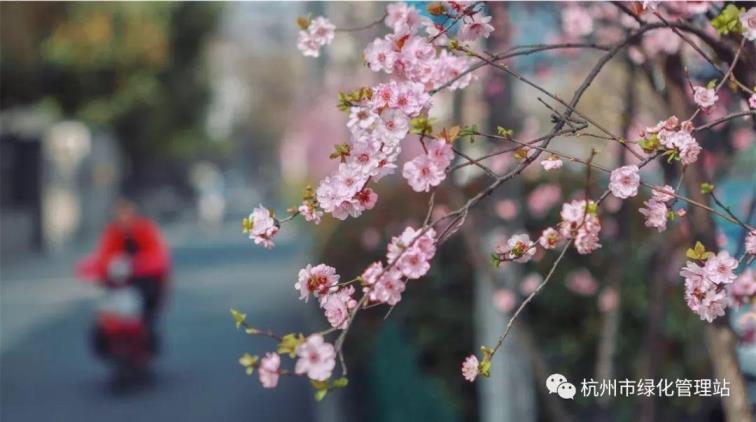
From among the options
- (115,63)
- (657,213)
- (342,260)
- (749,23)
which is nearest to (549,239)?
(657,213)

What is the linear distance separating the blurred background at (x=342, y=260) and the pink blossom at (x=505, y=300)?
0.01 meters

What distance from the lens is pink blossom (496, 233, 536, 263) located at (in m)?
2.52

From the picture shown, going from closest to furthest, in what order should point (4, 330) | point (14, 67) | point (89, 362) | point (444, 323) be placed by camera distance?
point (444, 323) → point (89, 362) → point (4, 330) → point (14, 67)

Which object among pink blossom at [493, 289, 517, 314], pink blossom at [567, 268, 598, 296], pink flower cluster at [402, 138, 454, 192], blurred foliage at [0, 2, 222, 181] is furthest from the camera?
blurred foliage at [0, 2, 222, 181]

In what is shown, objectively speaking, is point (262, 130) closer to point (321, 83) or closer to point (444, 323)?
point (321, 83)

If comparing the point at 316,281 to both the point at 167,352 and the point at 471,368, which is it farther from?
the point at 167,352

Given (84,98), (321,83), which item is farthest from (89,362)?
(84,98)

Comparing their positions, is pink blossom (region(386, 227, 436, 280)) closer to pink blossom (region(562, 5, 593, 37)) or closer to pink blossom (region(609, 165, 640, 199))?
pink blossom (region(609, 165, 640, 199))

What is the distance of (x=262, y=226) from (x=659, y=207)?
31.3 inches

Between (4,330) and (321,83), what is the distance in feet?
41.5

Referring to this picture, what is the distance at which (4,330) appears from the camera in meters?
15.6

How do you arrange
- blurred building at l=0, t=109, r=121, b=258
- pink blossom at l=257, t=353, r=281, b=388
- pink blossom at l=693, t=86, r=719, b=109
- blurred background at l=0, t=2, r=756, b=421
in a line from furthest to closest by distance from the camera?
1. blurred building at l=0, t=109, r=121, b=258
2. blurred background at l=0, t=2, r=756, b=421
3. pink blossom at l=693, t=86, r=719, b=109
4. pink blossom at l=257, t=353, r=281, b=388

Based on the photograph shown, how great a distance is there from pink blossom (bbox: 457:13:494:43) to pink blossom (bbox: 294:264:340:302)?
1.90 feet

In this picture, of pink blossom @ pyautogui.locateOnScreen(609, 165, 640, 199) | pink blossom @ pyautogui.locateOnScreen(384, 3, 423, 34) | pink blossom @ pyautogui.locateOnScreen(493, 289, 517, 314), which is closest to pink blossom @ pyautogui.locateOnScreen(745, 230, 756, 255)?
pink blossom @ pyautogui.locateOnScreen(609, 165, 640, 199)
